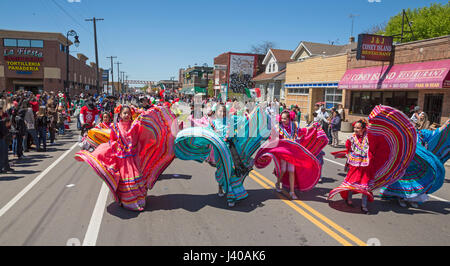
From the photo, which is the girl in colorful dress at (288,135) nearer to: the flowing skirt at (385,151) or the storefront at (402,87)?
the flowing skirt at (385,151)

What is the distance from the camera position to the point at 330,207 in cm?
546

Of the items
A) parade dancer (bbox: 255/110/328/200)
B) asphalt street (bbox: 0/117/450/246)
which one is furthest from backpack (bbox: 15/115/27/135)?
parade dancer (bbox: 255/110/328/200)

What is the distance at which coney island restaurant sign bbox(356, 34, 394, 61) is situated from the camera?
53.9 feet

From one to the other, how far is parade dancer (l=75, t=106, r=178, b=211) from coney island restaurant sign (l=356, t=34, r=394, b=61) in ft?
46.9

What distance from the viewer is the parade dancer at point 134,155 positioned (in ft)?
16.1

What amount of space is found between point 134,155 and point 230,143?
1646 mm

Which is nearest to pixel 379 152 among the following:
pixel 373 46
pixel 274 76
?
pixel 373 46

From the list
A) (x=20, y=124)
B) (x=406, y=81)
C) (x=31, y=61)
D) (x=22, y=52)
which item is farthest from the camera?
(x=31, y=61)

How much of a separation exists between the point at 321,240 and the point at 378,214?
1653 millimetres

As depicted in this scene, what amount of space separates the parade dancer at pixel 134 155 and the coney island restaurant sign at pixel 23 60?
45515 mm

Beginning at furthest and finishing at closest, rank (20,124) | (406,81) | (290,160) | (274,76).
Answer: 1. (274,76)
2. (406,81)
3. (20,124)
4. (290,160)

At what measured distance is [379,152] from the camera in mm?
5336

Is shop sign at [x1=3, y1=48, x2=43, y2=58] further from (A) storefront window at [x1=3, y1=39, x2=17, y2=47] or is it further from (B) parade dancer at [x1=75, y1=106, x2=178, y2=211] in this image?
(B) parade dancer at [x1=75, y1=106, x2=178, y2=211]

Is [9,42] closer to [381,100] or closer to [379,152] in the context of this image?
[381,100]
